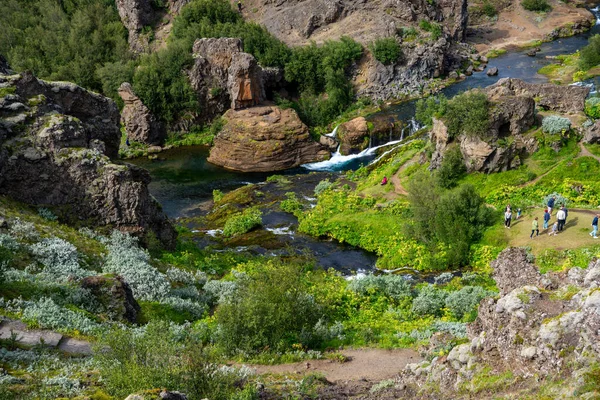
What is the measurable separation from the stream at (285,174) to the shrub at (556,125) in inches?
580

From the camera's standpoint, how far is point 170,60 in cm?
6575

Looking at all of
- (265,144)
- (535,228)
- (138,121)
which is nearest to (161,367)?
(535,228)

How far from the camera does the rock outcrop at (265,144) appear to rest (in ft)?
179

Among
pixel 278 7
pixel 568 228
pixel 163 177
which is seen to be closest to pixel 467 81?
pixel 278 7

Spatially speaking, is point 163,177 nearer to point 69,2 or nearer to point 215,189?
point 215,189

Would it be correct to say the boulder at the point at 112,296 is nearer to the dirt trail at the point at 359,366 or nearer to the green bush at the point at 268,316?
the green bush at the point at 268,316

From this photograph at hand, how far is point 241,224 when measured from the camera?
3831 cm

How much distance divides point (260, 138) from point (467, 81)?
29986mm

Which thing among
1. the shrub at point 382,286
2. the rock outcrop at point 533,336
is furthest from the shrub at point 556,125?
the rock outcrop at point 533,336

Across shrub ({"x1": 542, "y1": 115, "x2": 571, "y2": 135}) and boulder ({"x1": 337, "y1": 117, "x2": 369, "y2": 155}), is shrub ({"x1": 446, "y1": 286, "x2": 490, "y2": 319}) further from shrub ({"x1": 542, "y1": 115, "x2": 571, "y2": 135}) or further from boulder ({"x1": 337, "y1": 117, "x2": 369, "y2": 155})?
boulder ({"x1": 337, "y1": 117, "x2": 369, "y2": 155})

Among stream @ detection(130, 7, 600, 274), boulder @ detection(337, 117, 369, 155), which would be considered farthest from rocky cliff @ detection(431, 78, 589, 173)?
boulder @ detection(337, 117, 369, 155)

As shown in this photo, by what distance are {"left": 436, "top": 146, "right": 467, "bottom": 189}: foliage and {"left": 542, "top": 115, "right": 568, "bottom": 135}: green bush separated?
226 inches

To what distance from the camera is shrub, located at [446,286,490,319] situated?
22256 millimetres

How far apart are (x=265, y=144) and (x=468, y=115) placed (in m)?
22.6
